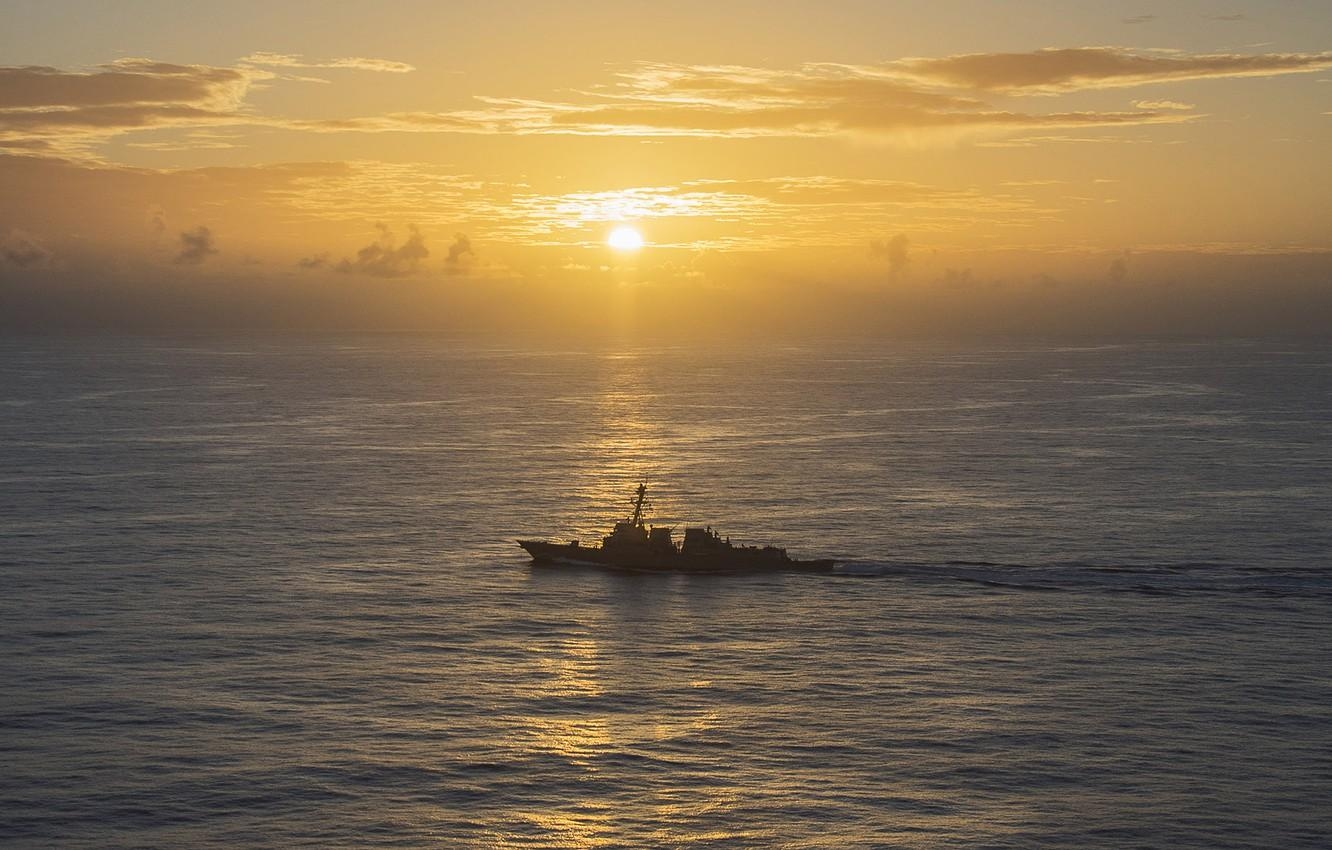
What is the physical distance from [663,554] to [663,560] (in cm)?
63

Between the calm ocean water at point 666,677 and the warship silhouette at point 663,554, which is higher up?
the warship silhouette at point 663,554

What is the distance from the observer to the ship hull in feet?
381

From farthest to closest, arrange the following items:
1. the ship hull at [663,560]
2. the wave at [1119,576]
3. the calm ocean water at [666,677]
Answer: the ship hull at [663,560] → the wave at [1119,576] → the calm ocean water at [666,677]

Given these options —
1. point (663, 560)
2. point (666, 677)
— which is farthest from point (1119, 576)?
point (666, 677)

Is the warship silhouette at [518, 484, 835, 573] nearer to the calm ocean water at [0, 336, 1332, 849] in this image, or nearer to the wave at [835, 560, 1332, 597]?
the calm ocean water at [0, 336, 1332, 849]

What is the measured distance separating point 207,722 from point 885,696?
127ft

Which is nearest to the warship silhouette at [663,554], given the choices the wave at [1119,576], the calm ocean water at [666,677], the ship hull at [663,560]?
the ship hull at [663,560]

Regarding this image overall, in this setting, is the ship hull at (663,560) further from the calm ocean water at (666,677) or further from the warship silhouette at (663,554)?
the calm ocean water at (666,677)

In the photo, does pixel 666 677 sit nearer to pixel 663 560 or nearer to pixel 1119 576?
pixel 663 560

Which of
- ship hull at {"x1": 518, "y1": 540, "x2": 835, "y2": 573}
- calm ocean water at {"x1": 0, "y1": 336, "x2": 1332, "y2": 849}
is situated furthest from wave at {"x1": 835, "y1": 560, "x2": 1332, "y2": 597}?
ship hull at {"x1": 518, "y1": 540, "x2": 835, "y2": 573}

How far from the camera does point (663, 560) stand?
11950cm

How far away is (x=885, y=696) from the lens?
79.3 metres

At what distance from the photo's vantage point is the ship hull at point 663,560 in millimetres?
116000

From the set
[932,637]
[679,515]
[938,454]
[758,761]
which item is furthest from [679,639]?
[938,454]
